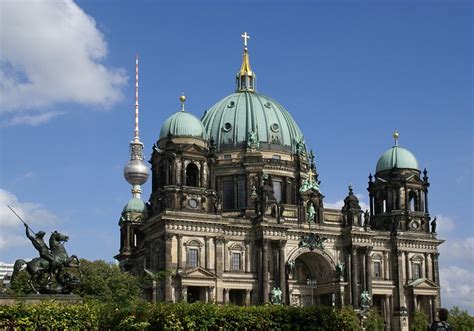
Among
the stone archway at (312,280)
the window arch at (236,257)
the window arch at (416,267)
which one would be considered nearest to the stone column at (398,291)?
the window arch at (416,267)

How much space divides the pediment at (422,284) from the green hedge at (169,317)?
45328 mm

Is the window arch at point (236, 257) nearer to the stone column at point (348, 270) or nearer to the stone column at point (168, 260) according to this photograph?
the stone column at point (168, 260)

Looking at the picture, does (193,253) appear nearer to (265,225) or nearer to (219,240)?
(219,240)

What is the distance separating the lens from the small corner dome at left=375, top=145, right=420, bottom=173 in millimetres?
105375

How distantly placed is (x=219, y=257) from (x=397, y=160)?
1239 inches

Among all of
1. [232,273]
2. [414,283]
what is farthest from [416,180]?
[232,273]

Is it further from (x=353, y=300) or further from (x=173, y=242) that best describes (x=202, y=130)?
(x=353, y=300)

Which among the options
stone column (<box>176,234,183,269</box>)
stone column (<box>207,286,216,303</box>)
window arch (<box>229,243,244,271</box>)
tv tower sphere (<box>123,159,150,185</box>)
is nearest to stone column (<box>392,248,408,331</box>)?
window arch (<box>229,243,244,271</box>)

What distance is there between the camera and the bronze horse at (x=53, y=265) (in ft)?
175

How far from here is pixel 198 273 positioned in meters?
85.6

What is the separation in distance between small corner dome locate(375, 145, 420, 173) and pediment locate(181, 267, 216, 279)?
32745 mm

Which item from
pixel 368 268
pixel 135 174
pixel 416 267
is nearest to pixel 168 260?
pixel 368 268

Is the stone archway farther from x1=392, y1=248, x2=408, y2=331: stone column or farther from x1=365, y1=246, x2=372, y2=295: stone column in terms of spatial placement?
x1=392, y1=248, x2=408, y2=331: stone column

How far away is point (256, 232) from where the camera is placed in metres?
91.8
